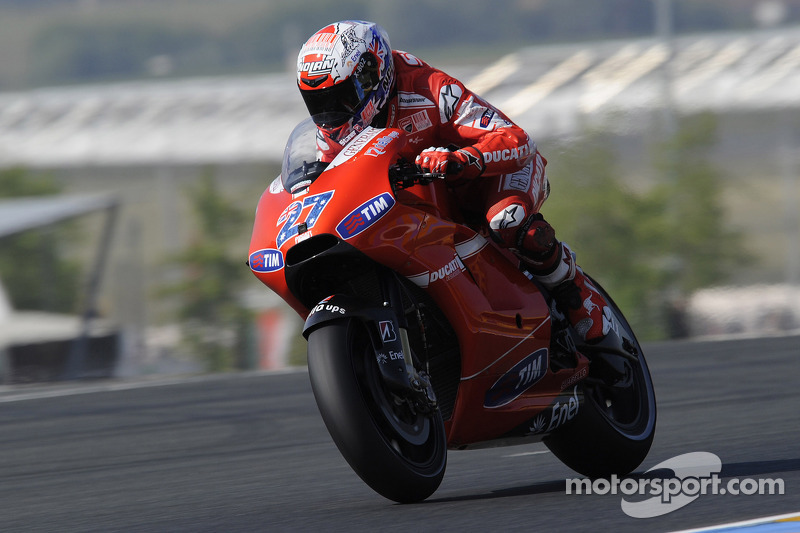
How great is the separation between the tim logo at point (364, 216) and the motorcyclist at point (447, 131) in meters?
0.22

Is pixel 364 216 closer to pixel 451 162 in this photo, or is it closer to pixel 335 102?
pixel 451 162

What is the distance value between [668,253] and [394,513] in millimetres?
13109

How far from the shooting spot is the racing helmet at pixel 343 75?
4.50 meters

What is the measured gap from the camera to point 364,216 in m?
4.21

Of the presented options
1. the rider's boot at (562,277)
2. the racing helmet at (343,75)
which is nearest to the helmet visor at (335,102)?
the racing helmet at (343,75)

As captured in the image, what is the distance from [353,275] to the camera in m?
4.38

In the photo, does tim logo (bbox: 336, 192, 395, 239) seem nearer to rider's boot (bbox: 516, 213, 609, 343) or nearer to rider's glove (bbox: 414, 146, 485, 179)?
rider's glove (bbox: 414, 146, 485, 179)

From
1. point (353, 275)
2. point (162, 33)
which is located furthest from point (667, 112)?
point (162, 33)

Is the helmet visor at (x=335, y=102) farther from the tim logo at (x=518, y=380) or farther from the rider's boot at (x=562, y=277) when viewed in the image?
the tim logo at (x=518, y=380)

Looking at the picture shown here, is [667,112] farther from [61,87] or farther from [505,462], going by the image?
[505,462]

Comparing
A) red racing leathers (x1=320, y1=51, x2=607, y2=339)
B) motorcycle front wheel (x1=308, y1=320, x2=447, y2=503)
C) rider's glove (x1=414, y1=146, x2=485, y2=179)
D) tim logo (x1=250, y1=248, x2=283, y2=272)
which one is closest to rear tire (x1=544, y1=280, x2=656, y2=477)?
red racing leathers (x1=320, y1=51, x2=607, y2=339)

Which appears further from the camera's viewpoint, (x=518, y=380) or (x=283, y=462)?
(x=283, y=462)

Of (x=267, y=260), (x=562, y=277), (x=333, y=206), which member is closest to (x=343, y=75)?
(x=333, y=206)

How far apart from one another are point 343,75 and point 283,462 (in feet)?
7.51
